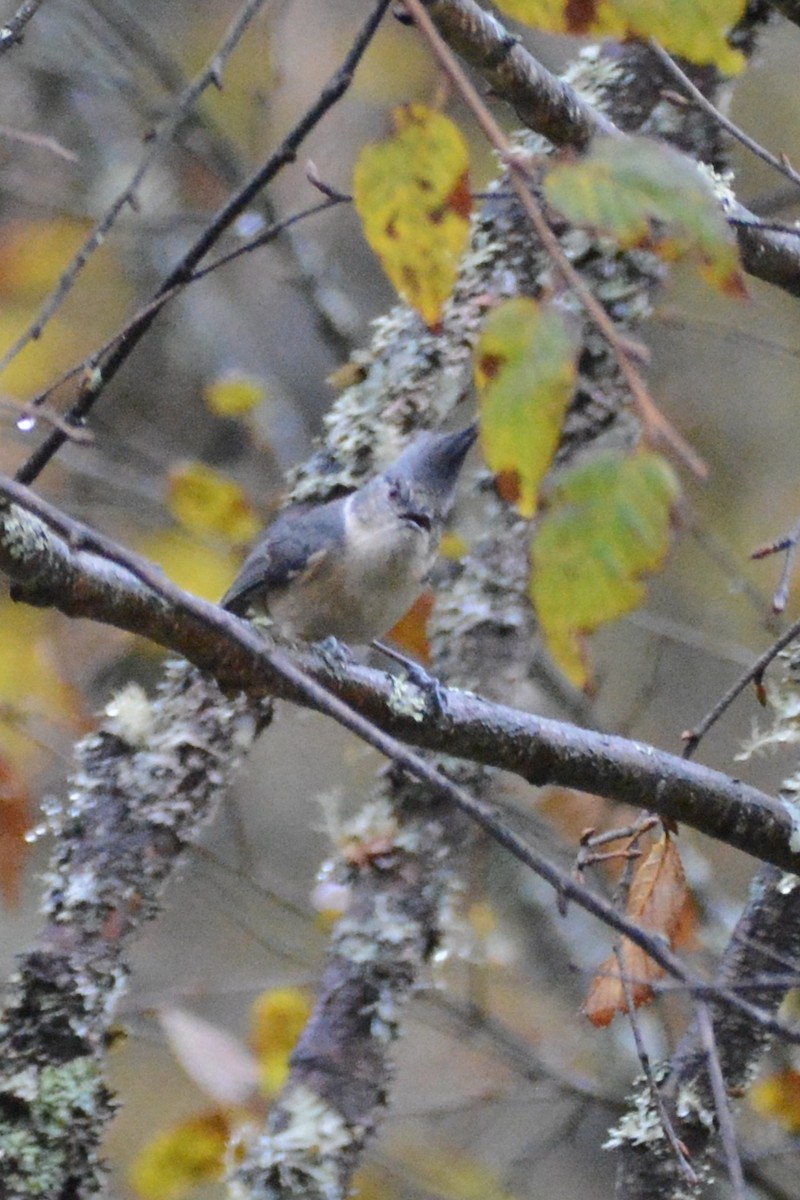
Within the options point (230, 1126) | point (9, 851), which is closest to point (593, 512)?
point (9, 851)

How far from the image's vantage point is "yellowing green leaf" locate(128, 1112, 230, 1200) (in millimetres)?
2775

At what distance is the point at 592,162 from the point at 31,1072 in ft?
5.14

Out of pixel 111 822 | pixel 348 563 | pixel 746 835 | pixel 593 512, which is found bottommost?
pixel 593 512

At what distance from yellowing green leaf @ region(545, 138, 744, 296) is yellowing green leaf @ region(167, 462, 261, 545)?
268 centimetres

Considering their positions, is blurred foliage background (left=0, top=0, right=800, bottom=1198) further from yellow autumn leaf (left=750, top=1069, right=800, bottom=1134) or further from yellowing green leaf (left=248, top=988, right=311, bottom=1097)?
yellow autumn leaf (left=750, top=1069, right=800, bottom=1134)

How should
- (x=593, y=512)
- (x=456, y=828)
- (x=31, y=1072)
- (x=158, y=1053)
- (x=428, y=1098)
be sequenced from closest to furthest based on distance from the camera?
1. (x=593, y=512)
2. (x=31, y=1072)
3. (x=456, y=828)
4. (x=428, y=1098)
5. (x=158, y=1053)

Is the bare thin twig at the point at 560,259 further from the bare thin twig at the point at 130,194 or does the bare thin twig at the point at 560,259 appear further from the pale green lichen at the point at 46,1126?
the pale green lichen at the point at 46,1126

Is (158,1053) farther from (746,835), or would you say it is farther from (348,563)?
(746,835)

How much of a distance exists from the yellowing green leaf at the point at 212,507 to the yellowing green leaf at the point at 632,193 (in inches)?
106

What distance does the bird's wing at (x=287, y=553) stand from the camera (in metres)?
2.29

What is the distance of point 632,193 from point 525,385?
16cm

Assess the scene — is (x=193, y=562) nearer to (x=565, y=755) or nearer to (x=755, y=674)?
(x=565, y=755)

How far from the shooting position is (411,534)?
226 centimetres

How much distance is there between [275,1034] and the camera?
113 inches
